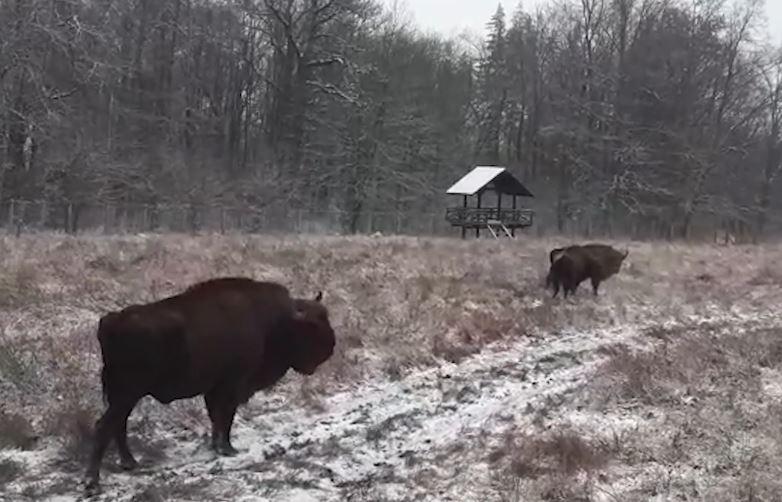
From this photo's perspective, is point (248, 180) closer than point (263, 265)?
No

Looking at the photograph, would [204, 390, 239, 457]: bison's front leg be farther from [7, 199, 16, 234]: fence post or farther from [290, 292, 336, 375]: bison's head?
[7, 199, 16, 234]: fence post

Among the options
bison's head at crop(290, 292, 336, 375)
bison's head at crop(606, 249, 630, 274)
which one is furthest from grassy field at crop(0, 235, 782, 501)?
bison's head at crop(606, 249, 630, 274)

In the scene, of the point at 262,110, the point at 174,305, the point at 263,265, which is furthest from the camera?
the point at 262,110

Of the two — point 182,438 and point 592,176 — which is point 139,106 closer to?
point 592,176

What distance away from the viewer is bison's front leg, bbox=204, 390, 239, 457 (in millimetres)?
8562

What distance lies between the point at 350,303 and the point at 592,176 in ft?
159

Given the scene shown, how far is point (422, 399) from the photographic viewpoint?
36.5 feet

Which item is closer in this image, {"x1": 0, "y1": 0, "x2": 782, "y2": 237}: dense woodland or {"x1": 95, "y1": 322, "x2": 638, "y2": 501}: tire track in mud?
{"x1": 95, "y1": 322, "x2": 638, "y2": 501}: tire track in mud

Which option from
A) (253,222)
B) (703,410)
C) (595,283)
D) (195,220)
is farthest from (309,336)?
(253,222)

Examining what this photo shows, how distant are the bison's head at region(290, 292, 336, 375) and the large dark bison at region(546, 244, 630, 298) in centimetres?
1262

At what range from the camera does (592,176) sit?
6169 cm

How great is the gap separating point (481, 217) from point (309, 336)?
3431 cm

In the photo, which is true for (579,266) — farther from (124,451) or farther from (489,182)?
(489,182)

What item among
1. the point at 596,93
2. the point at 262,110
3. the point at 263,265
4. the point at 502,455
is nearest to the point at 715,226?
the point at 596,93
